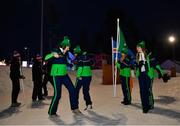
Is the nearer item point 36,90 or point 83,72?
point 83,72

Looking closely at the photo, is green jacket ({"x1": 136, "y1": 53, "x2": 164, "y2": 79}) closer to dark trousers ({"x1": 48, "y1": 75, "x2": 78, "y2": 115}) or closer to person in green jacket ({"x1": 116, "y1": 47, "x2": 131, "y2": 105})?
person in green jacket ({"x1": 116, "y1": 47, "x2": 131, "y2": 105})

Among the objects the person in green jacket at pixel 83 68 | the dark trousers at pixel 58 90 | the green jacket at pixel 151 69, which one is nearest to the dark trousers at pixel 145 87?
the green jacket at pixel 151 69

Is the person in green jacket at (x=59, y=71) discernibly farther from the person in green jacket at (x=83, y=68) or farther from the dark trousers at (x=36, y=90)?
the dark trousers at (x=36, y=90)

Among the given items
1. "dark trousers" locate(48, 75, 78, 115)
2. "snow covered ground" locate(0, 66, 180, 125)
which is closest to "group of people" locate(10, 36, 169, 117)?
"dark trousers" locate(48, 75, 78, 115)

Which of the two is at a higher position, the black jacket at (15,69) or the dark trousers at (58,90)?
the black jacket at (15,69)

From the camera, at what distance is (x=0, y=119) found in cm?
956

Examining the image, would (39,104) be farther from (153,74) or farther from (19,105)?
(153,74)

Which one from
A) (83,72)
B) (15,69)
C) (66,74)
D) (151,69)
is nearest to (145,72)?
(151,69)

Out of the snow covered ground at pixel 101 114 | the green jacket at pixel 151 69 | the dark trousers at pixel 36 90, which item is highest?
the green jacket at pixel 151 69

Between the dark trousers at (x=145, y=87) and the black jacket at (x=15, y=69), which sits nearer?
the dark trousers at (x=145, y=87)

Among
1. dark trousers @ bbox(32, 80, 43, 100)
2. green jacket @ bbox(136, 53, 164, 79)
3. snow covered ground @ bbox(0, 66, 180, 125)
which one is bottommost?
snow covered ground @ bbox(0, 66, 180, 125)

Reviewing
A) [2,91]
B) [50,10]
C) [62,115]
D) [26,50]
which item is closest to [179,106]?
[62,115]

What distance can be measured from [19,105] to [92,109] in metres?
2.92

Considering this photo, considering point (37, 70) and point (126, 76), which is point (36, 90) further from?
point (126, 76)
